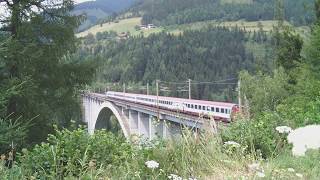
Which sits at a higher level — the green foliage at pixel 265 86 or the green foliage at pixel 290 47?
the green foliage at pixel 290 47

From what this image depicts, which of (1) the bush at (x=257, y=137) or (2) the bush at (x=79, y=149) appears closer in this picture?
(1) the bush at (x=257, y=137)

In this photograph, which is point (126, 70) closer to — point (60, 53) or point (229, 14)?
point (229, 14)

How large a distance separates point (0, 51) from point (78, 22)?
620cm

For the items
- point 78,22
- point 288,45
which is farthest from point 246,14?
point 78,22

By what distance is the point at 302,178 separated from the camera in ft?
8.90

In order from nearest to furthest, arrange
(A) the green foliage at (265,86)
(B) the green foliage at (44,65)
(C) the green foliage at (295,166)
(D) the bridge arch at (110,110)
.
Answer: (C) the green foliage at (295,166) < (B) the green foliage at (44,65) < (A) the green foliage at (265,86) < (D) the bridge arch at (110,110)

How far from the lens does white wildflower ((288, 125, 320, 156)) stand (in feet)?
12.3

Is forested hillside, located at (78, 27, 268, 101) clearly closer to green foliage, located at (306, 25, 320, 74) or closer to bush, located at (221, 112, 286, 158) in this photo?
green foliage, located at (306, 25, 320, 74)

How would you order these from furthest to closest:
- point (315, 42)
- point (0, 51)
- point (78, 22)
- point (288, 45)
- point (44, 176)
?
point (288, 45) → point (315, 42) → point (78, 22) → point (0, 51) → point (44, 176)

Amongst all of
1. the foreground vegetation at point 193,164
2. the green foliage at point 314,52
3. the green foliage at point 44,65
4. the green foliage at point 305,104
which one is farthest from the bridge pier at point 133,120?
the foreground vegetation at point 193,164

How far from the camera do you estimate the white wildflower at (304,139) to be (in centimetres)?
376

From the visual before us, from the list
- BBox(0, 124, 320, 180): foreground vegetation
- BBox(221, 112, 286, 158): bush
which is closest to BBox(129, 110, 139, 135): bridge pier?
BBox(221, 112, 286, 158): bush

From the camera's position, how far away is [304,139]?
3898 mm

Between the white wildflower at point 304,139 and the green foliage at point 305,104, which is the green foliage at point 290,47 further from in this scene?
the white wildflower at point 304,139
